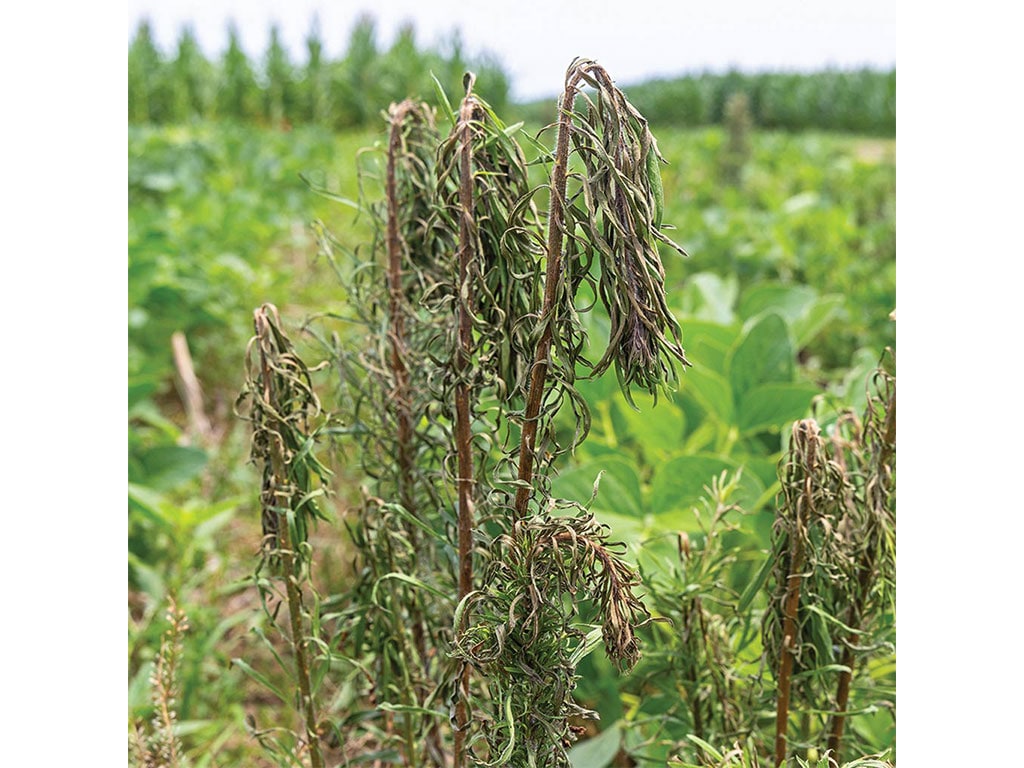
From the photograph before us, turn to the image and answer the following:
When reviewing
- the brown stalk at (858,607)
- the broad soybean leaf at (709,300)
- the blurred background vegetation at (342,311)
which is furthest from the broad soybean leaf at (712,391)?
the brown stalk at (858,607)

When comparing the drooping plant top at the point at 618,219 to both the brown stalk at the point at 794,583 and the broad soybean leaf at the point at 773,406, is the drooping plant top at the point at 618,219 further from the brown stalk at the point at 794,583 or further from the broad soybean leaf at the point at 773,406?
the broad soybean leaf at the point at 773,406

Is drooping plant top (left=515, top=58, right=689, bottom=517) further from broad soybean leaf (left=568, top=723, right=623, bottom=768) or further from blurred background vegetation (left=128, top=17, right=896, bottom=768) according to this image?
broad soybean leaf (left=568, top=723, right=623, bottom=768)

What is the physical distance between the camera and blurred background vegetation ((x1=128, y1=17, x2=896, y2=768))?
98 centimetres

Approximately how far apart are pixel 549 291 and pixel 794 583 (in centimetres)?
27

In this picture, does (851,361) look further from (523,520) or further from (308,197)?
(308,197)

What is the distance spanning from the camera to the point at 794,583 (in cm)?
60

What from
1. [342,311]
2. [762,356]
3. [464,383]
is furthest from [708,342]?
[342,311]

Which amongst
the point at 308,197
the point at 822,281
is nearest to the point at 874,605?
the point at 822,281

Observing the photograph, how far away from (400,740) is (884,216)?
2.75m

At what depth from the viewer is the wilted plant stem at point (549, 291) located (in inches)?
17.4

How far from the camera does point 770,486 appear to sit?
1.00m

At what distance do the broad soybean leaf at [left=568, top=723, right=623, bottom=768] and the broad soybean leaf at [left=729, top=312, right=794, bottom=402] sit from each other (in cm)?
45

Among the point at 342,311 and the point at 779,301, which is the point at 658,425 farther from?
the point at 342,311

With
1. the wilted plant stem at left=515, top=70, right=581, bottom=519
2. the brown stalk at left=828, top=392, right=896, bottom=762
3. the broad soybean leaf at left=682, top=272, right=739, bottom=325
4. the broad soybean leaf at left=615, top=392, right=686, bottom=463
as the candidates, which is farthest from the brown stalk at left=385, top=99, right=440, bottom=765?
the broad soybean leaf at left=682, top=272, right=739, bottom=325
